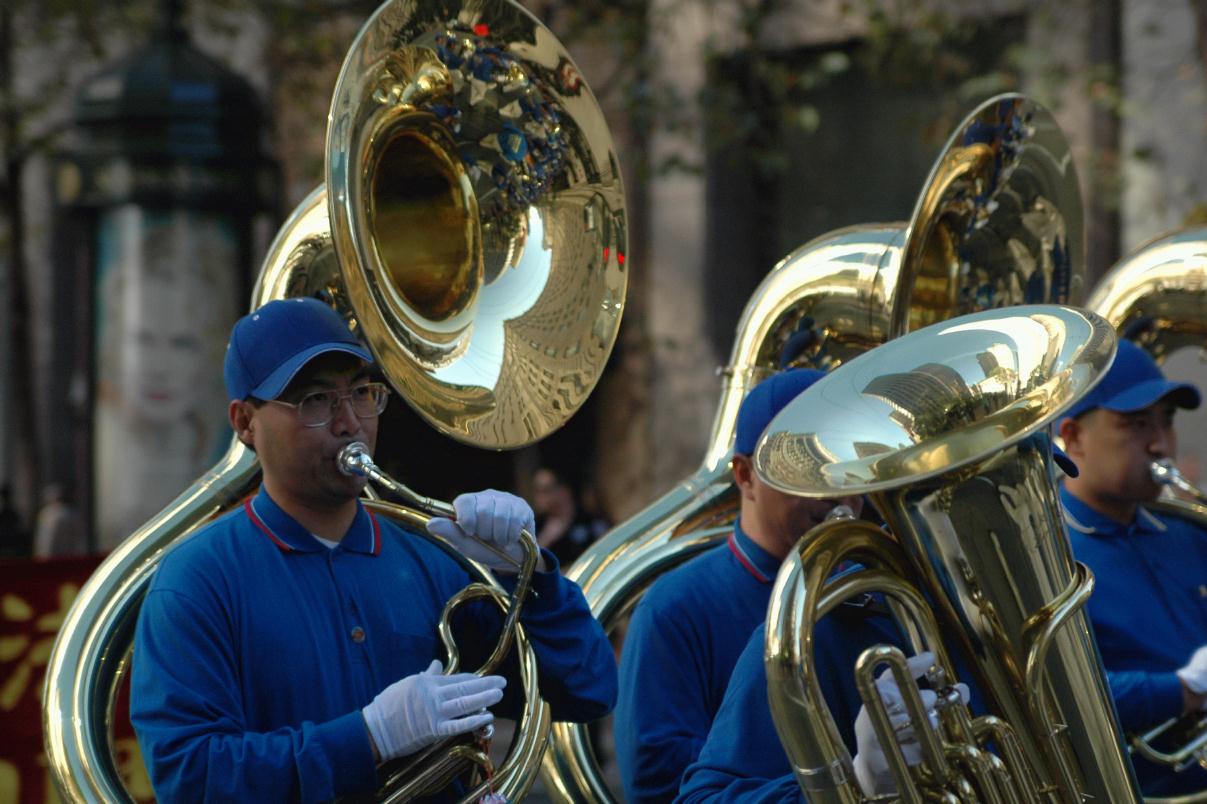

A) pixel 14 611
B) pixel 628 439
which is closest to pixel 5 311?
pixel 628 439

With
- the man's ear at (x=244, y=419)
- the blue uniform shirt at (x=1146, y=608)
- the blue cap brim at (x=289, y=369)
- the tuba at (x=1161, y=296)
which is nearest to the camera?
the blue cap brim at (x=289, y=369)

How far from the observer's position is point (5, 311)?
13.7 meters

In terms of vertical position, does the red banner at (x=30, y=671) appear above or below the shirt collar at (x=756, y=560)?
below

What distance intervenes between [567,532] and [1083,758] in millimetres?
5214

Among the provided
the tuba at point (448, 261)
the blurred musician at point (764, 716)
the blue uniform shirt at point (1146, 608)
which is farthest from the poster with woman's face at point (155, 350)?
the blurred musician at point (764, 716)

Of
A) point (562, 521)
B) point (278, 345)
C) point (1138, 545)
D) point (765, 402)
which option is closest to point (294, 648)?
point (278, 345)

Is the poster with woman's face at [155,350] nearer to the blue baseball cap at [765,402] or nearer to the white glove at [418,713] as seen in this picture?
the blue baseball cap at [765,402]

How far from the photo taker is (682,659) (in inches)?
131

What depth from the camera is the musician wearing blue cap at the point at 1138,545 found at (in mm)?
3977

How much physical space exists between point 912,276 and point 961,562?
1.61m

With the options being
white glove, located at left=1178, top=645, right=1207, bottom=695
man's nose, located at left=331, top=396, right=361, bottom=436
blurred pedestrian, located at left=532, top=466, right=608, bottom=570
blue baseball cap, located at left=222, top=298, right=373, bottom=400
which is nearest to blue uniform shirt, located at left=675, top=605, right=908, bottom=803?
man's nose, located at left=331, top=396, right=361, bottom=436

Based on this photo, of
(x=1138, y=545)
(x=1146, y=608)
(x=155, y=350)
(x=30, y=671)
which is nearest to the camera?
(x=1146, y=608)

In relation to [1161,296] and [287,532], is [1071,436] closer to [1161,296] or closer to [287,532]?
[1161,296]

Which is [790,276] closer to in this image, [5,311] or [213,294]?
[213,294]
